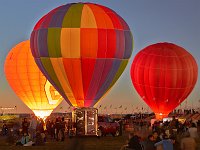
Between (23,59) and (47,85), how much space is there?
3070mm

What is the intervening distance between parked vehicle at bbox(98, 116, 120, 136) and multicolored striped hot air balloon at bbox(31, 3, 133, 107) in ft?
6.86

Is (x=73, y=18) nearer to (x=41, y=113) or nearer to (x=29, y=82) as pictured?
(x=29, y=82)

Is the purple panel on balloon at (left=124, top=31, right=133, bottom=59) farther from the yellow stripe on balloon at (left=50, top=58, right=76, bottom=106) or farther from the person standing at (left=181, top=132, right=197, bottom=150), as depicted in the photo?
the person standing at (left=181, top=132, right=197, bottom=150)

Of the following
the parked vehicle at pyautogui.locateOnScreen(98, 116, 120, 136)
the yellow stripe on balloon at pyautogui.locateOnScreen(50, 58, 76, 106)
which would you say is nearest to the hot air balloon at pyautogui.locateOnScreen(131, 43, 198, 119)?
the parked vehicle at pyautogui.locateOnScreen(98, 116, 120, 136)

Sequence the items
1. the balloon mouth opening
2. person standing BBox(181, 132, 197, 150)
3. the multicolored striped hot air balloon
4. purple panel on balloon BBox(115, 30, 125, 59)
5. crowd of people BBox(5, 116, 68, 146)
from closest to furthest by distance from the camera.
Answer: person standing BBox(181, 132, 197, 150)
crowd of people BBox(5, 116, 68, 146)
the multicolored striped hot air balloon
purple panel on balloon BBox(115, 30, 125, 59)
the balloon mouth opening

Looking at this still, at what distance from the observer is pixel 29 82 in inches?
1718

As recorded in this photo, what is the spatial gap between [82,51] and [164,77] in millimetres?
15104

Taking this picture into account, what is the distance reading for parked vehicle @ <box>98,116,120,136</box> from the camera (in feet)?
113

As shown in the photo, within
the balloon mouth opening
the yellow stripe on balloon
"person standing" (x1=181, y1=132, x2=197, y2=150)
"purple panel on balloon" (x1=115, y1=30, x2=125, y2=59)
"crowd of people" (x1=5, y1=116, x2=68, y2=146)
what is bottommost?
"person standing" (x1=181, y1=132, x2=197, y2=150)

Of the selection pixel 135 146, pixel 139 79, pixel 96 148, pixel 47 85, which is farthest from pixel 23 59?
pixel 135 146

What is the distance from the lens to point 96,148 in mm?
25859

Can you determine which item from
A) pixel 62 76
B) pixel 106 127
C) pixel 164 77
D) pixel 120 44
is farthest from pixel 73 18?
pixel 164 77

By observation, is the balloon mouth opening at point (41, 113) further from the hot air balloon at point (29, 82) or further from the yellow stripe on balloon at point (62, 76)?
the yellow stripe on balloon at point (62, 76)

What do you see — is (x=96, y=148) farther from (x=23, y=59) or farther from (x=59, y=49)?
(x=23, y=59)
